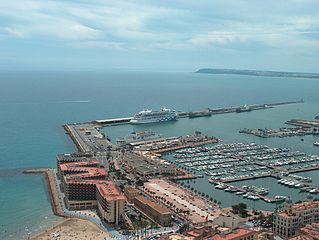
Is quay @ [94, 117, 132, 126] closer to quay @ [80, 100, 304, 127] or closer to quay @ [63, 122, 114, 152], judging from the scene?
quay @ [80, 100, 304, 127]

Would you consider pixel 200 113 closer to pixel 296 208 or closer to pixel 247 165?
pixel 247 165

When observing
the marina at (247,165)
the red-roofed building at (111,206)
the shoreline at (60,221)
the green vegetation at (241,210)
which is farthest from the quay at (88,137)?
the green vegetation at (241,210)

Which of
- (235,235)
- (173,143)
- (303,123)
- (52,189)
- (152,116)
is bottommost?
(52,189)

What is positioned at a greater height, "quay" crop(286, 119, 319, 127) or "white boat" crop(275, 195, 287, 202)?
"quay" crop(286, 119, 319, 127)

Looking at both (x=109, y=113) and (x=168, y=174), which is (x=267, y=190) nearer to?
(x=168, y=174)

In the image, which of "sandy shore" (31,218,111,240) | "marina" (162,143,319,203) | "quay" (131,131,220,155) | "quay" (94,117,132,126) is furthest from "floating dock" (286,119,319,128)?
"sandy shore" (31,218,111,240)

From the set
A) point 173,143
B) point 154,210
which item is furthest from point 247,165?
point 154,210

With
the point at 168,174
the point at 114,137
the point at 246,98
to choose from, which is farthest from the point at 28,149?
the point at 246,98

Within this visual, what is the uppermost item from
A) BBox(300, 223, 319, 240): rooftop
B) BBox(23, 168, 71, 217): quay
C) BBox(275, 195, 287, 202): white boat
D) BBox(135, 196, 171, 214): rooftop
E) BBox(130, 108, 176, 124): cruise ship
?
BBox(130, 108, 176, 124): cruise ship
